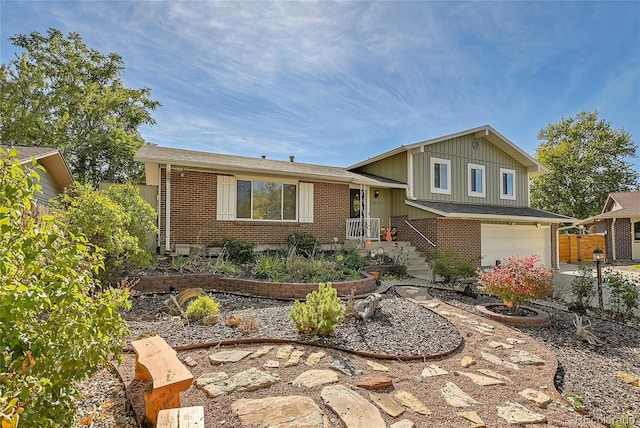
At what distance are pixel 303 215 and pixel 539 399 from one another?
8.98 m

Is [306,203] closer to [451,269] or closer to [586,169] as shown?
[451,269]

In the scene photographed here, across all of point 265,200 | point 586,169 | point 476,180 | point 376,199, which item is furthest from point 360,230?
point 586,169

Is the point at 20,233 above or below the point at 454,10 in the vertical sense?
below

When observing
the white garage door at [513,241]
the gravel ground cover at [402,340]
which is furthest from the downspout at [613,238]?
the gravel ground cover at [402,340]

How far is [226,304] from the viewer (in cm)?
618

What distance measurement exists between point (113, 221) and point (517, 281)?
7.24 meters

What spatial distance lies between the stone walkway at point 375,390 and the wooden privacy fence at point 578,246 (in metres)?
18.7

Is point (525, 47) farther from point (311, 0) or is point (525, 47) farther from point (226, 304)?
point (226, 304)

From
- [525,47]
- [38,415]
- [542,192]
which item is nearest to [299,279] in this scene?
[38,415]

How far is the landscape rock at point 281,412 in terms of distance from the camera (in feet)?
8.11

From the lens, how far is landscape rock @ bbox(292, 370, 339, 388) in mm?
3106

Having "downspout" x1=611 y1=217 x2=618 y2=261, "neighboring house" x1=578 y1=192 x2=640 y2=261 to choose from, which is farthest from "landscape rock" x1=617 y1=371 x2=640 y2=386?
"downspout" x1=611 y1=217 x2=618 y2=261

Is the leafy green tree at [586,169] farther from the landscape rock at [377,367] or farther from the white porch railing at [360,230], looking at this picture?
the landscape rock at [377,367]

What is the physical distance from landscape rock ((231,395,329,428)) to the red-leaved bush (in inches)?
187
